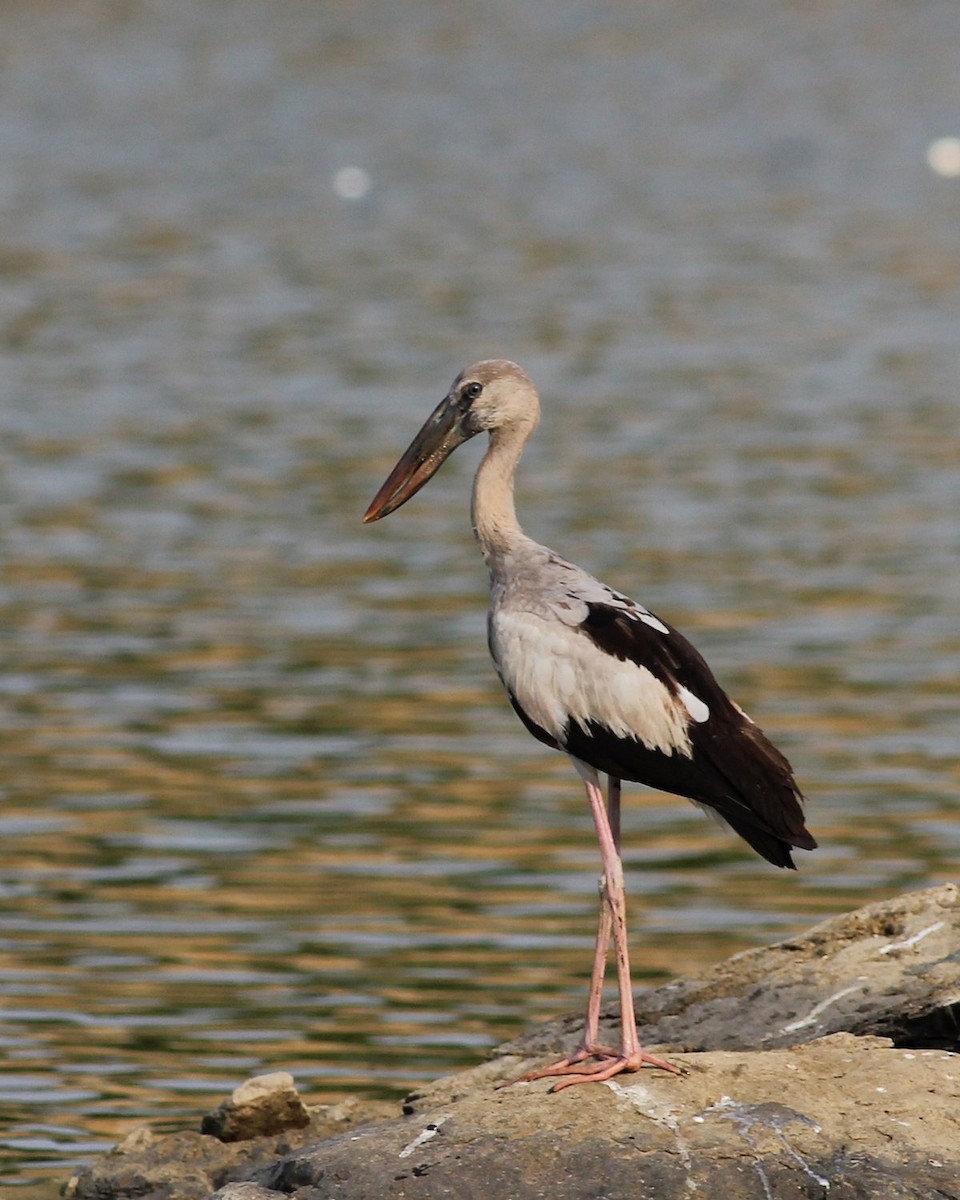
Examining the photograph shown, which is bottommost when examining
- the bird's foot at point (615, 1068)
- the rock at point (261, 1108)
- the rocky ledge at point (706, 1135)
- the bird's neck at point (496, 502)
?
the rocky ledge at point (706, 1135)

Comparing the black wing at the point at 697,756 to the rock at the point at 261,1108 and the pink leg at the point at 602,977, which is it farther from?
the rock at the point at 261,1108

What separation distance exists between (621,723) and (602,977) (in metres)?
0.88

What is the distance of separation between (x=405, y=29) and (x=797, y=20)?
10.9 meters

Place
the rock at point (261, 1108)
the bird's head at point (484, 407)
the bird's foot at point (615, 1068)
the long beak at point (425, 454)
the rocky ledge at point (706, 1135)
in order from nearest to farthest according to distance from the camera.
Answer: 1. the rocky ledge at point (706, 1135)
2. the bird's foot at point (615, 1068)
3. the bird's head at point (484, 407)
4. the long beak at point (425, 454)
5. the rock at point (261, 1108)

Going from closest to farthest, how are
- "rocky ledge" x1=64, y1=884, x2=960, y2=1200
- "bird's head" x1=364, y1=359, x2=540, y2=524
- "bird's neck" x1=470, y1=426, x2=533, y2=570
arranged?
"rocky ledge" x1=64, y1=884, x2=960, y2=1200
"bird's neck" x1=470, y1=426, x2=533, y2=570
"bird's head" x1=364, y1=359, x2=540, y2=524

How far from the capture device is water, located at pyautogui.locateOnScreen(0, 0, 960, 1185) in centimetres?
1475

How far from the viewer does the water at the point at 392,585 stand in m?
14.8

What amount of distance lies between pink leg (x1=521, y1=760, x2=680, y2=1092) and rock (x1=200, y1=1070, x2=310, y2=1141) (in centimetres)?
180

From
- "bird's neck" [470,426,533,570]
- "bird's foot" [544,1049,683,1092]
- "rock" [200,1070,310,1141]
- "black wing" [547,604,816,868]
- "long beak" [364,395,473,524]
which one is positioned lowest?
"bird's foot" [544,1049,683,1092]

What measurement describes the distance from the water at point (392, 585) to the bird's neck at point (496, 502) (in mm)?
3134

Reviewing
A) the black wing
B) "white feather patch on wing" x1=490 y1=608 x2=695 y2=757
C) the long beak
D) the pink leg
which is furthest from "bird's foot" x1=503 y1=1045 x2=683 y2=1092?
the long beak

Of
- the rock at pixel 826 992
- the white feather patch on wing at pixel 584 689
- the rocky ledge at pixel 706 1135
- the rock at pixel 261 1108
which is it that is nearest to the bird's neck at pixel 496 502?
the white feather patch on wing at pixel 584 689

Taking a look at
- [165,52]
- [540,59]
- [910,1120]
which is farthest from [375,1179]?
[165,52]

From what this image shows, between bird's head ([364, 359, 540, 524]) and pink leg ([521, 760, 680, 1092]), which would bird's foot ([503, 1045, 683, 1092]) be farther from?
bird's head ([364, 359, 540, 524])
